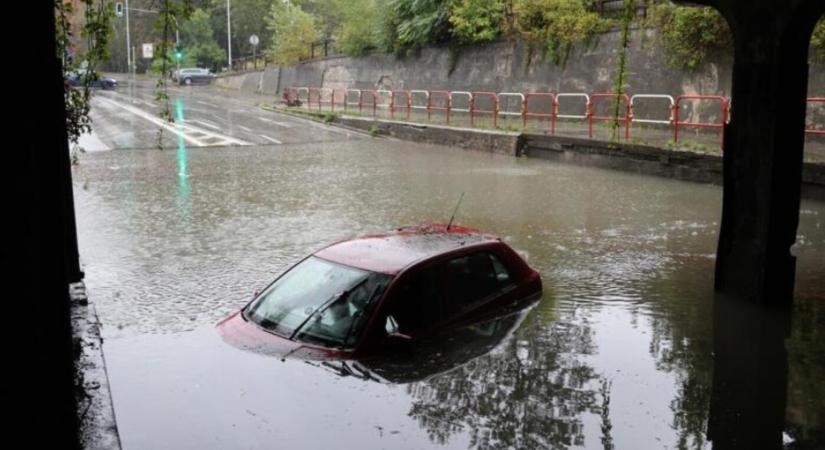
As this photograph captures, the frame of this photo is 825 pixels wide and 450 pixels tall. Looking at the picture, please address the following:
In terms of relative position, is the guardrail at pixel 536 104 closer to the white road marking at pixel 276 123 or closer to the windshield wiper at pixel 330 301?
the white road marking at pixel 276 123

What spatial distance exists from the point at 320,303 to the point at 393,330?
76 centimetres

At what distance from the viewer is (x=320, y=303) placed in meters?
7.61

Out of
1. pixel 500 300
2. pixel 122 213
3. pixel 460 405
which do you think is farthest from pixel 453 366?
pixel 122 213

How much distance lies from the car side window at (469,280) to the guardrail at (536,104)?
13101 mm

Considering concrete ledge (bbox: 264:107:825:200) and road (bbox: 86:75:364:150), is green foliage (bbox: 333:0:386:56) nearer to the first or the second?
road (bbox: 86:75:364:150)

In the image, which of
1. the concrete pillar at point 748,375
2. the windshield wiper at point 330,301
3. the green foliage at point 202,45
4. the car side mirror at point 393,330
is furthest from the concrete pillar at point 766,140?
the green foliage at point 202,45

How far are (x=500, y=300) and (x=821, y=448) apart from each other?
11.4 ft

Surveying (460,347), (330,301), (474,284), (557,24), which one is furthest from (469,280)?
(557,24)

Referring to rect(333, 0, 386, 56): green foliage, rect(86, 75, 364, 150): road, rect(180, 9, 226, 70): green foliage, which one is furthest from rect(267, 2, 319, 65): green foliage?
rect(180, 9, 226, 70): green foliage

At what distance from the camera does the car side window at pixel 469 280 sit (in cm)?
801

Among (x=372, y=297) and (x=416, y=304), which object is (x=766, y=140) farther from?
(x=372, y=297)

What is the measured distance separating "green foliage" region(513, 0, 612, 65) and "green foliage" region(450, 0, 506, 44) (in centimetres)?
131

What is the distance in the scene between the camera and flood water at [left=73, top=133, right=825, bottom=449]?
6.41 metres

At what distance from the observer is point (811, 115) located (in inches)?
852
